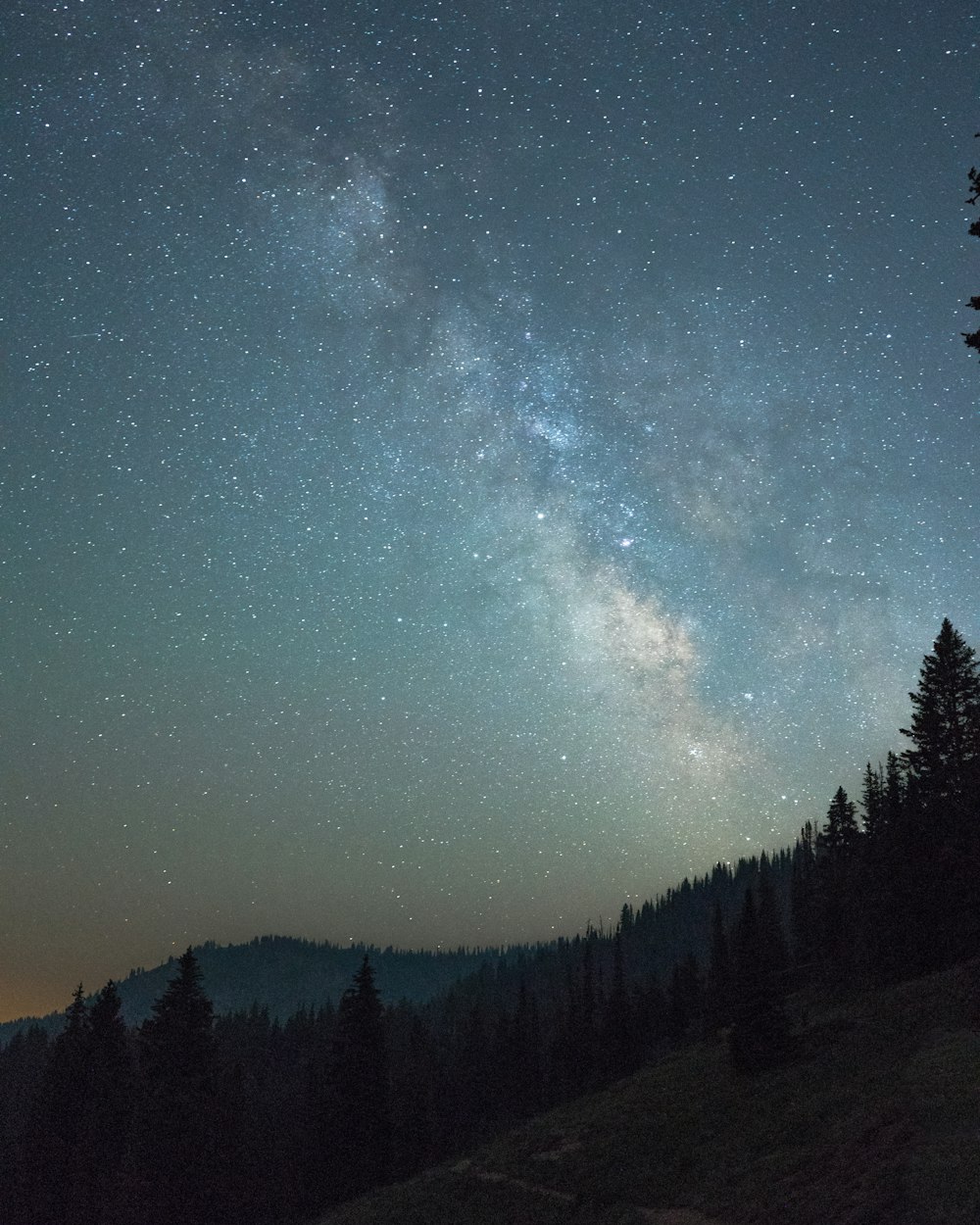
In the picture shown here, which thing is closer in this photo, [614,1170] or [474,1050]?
[614,1170]

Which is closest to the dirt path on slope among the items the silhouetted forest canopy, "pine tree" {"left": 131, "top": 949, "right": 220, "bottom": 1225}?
the silhouetted forest canopy

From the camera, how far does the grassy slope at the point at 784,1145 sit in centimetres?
1781

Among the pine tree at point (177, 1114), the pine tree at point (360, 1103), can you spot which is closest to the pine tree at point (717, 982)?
the pine tree at point (360, 1103)

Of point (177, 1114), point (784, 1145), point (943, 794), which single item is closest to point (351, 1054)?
point (177, 1114)

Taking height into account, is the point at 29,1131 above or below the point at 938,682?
below

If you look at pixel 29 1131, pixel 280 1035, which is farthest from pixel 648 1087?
pixel 280 1035

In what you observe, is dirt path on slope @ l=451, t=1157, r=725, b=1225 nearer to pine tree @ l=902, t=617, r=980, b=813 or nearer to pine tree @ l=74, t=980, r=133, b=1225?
pine tree @ l=74, t=980, r=133, b=1225

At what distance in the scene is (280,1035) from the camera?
15712cm

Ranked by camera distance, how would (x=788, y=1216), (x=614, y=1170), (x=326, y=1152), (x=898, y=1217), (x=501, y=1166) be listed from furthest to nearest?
(x=326, y=1152) → (x=501, y=1166) → (x=614, y=1170) → (x=788, y=1216) → (x=898, y=1217)

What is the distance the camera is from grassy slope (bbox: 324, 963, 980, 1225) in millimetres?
17812

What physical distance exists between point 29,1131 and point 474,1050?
5502 cm

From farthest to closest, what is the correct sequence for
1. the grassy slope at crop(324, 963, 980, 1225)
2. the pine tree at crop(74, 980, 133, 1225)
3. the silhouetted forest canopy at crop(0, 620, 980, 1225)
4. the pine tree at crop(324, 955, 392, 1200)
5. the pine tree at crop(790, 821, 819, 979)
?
the pine tree at crop(790, 821, 819, 979)
the pine tree at crop(74, 980, 133, 1225)
the pine tree at crop(324, 955, 392, 1200)
the silhouetted forest canopy at crop(0, 620, 980, 1225)
the grassy slope at crop(324, 963, 980, 1225)

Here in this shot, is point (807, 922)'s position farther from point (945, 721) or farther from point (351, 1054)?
point (351, 1054)

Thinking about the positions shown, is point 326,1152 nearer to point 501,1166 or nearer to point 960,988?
point 501,1166
